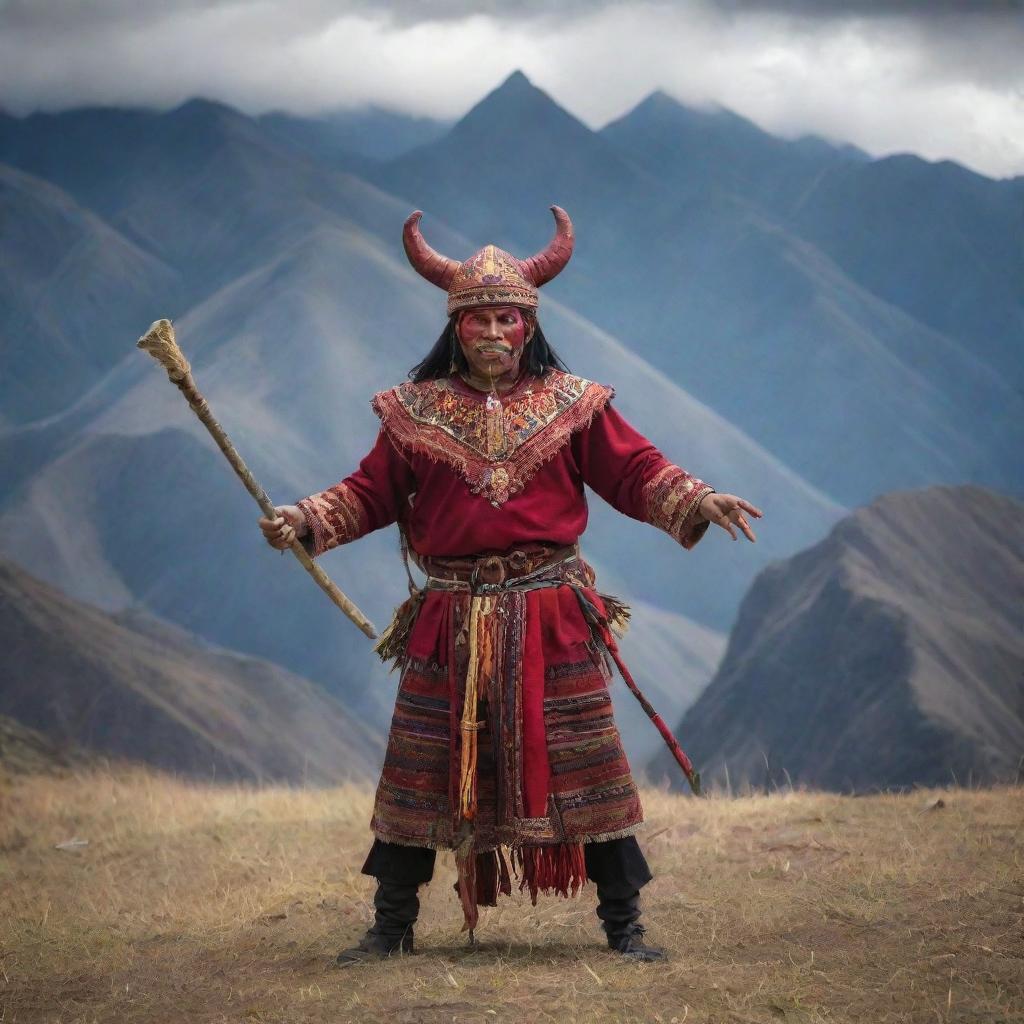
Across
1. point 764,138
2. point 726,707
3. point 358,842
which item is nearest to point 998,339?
point 764,138

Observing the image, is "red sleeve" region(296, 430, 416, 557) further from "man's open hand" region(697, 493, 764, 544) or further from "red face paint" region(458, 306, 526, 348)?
"man's open hand" region(697, 493, 764, 544)

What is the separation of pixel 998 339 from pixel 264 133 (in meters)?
7.94

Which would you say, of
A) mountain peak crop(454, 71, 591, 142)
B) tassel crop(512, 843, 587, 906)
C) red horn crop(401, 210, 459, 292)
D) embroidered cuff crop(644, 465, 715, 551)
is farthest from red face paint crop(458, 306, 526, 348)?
mountain peak crop(454, 71, 591, 142)

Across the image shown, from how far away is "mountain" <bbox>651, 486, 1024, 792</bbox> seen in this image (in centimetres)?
1609

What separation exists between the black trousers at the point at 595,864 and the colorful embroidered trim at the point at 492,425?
972mm

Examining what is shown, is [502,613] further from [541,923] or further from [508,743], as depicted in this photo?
[541,923]

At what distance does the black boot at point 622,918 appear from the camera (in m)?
4.02

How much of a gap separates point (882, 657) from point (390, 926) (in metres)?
14.2

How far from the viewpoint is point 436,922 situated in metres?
4.71

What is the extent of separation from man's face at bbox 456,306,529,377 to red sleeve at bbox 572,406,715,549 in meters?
Result: 0.29

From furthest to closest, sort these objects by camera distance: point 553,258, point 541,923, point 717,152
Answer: point 717,152 < point 541,923 < point 553,258

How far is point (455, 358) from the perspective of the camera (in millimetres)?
4258

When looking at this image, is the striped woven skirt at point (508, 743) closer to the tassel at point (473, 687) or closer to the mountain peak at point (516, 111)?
the tassel at point (473, 687)

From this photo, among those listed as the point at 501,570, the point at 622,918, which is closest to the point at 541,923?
the point at 622,918
